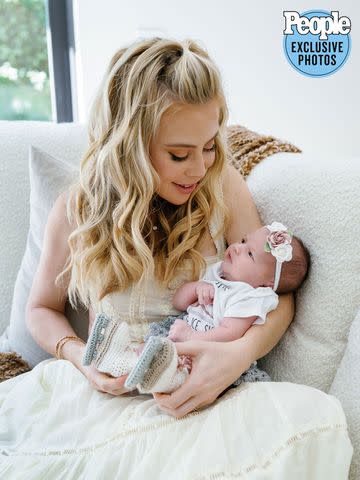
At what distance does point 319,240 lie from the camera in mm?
1153

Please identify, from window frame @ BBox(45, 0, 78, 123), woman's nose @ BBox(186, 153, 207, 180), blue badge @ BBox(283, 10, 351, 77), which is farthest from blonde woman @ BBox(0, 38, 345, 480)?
window frame @ BBox(45, 0, 78, 123)

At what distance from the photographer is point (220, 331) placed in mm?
1114

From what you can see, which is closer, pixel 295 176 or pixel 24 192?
pixel 295 176

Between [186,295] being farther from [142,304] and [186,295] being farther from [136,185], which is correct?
[136,185]

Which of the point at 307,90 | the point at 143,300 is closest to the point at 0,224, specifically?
the point at 143,300

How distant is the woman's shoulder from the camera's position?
1.29m

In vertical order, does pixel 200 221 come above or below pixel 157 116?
below

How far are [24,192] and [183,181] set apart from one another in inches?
21.8

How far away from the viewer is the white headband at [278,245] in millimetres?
1119

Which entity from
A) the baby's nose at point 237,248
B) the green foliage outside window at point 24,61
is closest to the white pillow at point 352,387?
the baby's nose at point 237,248

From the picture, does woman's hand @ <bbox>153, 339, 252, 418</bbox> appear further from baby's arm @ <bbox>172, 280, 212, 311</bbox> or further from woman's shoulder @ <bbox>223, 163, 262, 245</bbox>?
woman's shoulder @ <bbox>223, 163, 262, 245</bbox>

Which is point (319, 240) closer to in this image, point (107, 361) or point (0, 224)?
point (107, 361)

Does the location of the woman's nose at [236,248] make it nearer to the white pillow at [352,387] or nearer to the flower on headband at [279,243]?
the flower on headband at [279,243]

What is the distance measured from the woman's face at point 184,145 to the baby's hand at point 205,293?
0.19 m
